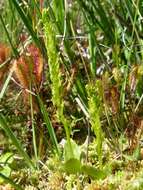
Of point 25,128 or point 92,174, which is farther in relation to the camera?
point 25,128

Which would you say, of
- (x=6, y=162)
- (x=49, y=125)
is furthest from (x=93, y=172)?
(x=6, y=162)

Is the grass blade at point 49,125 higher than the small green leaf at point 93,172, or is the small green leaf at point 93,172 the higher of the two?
the grass blade at point 49,125

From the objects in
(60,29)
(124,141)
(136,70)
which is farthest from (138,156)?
(60,29)

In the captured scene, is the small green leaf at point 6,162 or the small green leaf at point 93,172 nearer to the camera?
the small green leaf at point 93,172

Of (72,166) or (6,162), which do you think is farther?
(6,162)

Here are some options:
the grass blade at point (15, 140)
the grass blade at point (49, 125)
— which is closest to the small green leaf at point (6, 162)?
the grass blade at point (15, 140)

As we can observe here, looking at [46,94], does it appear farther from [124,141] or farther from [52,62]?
[52,62]

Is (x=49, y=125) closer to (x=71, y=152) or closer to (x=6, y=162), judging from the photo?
(x=71, y=152)

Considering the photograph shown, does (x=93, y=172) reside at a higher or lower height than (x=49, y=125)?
lower

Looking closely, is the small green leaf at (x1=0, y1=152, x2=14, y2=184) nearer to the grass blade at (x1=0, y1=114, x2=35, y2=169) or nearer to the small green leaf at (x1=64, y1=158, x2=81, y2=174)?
the grass blade at (x1=0, y1=114, x2=35, y2=169)

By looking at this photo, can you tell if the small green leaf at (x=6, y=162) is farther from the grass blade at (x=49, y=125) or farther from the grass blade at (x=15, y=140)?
the grass blade at (x=49, y=125)

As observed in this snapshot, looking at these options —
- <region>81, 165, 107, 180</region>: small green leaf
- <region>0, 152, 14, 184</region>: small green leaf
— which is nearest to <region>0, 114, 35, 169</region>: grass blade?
<region>0, 152, 14, 184</region>: small green leaf
